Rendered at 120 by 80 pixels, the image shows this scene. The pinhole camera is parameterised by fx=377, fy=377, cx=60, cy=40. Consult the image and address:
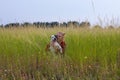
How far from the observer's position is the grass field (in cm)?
409

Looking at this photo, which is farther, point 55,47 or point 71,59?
point 55,47

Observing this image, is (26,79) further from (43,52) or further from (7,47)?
(7,47)

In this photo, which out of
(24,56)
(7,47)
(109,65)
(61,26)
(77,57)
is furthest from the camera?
(61,26)

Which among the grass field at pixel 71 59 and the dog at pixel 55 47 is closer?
the grass field at pixel 71 59

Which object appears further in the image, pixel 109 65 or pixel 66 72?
pixel 109 65

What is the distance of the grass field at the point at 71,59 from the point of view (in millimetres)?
4086

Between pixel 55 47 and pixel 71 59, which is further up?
pixel 55 47

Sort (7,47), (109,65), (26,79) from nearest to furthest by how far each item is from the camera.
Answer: (26,79), (109,65), (7,47)

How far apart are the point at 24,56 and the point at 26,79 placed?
1049 mm

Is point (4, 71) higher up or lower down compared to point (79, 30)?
lower down

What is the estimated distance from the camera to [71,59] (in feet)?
15.3

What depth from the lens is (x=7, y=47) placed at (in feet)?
18.4

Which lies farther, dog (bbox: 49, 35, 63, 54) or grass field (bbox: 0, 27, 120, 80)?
dog (bbox: 49, 35, 63, 54)

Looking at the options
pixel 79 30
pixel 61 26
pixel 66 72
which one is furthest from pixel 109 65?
pixel 61 26
